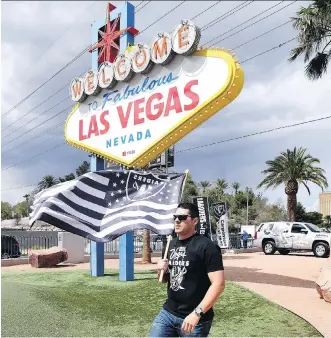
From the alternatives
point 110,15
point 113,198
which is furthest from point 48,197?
point 110,15

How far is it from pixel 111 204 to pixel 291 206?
36.6 m

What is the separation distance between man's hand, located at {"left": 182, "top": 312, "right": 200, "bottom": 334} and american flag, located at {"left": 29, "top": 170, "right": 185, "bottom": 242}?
11.0ft

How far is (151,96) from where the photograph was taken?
480 inches

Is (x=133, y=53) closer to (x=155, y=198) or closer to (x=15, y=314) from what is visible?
(x=155, y=198)

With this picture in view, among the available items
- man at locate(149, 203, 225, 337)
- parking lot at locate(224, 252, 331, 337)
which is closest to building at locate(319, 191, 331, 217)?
parking lot at locate(224, 252, 331, 337)

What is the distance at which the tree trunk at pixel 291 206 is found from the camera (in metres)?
40.6

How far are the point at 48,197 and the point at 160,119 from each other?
5.34 meters

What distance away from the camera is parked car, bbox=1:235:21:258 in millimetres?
22094

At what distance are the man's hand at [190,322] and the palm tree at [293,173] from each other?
39.8 metres

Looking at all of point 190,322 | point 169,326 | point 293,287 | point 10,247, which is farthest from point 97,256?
point 190,322

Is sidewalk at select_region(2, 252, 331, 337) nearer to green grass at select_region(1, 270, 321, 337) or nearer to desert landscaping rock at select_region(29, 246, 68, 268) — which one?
green grass at select_region(1, 270, 321, 337)

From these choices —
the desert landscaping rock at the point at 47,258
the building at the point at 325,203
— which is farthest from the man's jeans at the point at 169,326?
the building at the point at 325,203

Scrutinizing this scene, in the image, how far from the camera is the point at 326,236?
2377 centimetres

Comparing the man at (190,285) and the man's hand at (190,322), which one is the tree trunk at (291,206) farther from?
the man's hand at (190,322)
